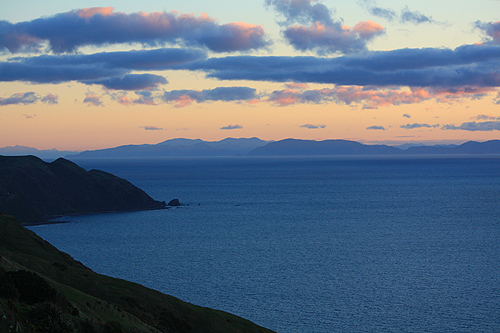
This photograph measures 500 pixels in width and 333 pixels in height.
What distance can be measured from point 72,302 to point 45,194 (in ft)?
526

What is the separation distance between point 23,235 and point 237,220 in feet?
321

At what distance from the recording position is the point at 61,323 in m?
25.6

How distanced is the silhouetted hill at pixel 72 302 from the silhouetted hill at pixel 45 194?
355 ft

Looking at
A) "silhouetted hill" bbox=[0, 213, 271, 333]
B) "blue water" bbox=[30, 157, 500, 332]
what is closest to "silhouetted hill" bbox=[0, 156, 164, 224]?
"blue water" bbox=[30, 157, 500, 332]

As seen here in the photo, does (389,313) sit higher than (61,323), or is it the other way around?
(61,323)

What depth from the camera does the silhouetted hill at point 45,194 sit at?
165925mm

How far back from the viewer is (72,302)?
3541cm

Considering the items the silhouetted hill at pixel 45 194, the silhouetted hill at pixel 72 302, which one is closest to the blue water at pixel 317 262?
the silhouetted hill at pixel 45 194

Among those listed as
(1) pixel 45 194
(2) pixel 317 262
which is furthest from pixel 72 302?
(1) pixel 45 194

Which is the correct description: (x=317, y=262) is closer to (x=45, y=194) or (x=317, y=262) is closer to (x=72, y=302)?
(x=72, y=302)

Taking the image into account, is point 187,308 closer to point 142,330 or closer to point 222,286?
point 142,330

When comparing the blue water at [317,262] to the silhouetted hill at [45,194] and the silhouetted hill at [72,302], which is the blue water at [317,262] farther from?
the silhouetted hill at [72,302]

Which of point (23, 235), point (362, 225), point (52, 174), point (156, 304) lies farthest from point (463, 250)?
point (52, 174)

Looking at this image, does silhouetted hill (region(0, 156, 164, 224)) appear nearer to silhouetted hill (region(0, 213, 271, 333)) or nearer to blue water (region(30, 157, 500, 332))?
blue water (region(30, 157, 500, 332))
